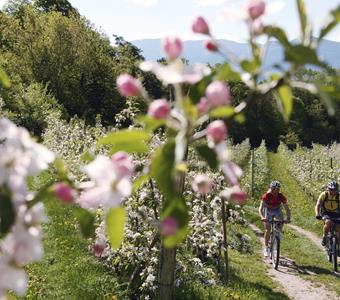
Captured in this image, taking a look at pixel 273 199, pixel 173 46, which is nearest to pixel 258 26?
pixel 173 46

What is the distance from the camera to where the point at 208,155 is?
2.40 ft

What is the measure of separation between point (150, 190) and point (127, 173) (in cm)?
604

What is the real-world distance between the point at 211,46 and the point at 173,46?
131mm

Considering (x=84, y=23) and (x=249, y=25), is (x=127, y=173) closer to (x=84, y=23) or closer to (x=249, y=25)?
(x=249, y=25)

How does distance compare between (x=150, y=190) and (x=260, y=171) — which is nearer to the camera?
(x=150, y=190)

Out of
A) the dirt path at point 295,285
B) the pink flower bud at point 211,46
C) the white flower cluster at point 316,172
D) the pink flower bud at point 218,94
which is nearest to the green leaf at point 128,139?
the pink flower bud at point 218,94

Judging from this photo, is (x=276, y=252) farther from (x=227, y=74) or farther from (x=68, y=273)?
(x=227, y=74)

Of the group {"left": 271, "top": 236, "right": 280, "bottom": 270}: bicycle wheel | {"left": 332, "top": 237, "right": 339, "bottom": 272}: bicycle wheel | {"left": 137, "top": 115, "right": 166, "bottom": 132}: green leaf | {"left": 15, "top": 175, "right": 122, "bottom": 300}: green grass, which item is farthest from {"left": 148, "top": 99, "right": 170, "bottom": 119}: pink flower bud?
{"left": 332, "top": 237, "right": 339, "bottom": 272}: bicycle wheel

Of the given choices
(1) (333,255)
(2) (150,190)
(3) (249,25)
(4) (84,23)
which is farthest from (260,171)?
(3) (249,25)

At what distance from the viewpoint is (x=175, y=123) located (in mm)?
755

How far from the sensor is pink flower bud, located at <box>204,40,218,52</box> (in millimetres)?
852

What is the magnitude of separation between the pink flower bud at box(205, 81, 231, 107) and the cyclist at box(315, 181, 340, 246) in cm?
930

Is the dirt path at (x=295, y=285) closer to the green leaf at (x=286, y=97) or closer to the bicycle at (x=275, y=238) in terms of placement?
the bicycle at (x=275, y=238)

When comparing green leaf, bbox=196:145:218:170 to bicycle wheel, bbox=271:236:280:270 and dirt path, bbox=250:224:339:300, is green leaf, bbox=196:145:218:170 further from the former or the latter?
bicycle wheel, bbox=271:236:280:270
